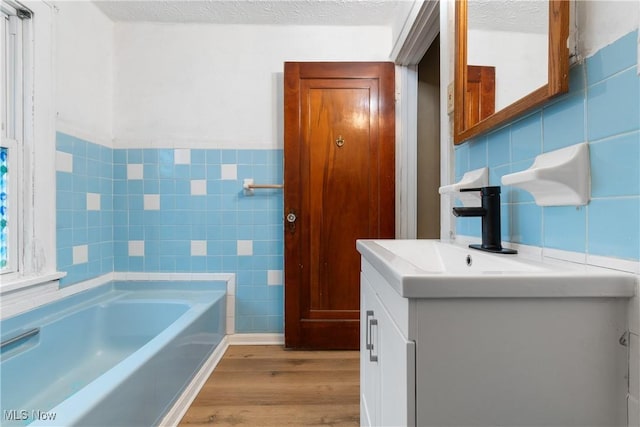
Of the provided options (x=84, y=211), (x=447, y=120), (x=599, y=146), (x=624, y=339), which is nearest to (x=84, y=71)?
(x=84, y=211)

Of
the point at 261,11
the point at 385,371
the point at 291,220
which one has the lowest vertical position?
the point at 385,371

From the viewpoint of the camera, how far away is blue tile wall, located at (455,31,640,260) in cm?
52

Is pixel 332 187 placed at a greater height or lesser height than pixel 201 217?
greater

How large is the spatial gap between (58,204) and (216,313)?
103 centimetres

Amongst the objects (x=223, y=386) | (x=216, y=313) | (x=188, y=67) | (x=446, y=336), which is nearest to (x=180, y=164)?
(x=188, y=67)

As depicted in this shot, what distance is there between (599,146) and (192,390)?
1750 millimetres

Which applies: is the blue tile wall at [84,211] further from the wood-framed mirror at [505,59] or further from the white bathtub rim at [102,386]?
the wood-framed mirror at [505,59]

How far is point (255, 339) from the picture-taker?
2.07 meters

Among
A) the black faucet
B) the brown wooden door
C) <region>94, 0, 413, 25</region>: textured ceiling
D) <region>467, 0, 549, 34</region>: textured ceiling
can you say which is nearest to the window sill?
the brown wooden door

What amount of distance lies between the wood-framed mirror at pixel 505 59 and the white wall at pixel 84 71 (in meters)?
1.97

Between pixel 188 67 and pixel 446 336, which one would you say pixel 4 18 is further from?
pixel 446 336

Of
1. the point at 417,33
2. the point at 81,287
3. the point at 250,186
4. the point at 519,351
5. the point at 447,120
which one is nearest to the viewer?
the point at 519,351

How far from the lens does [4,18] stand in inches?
56.4

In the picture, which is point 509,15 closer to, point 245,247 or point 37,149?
point 245,247
